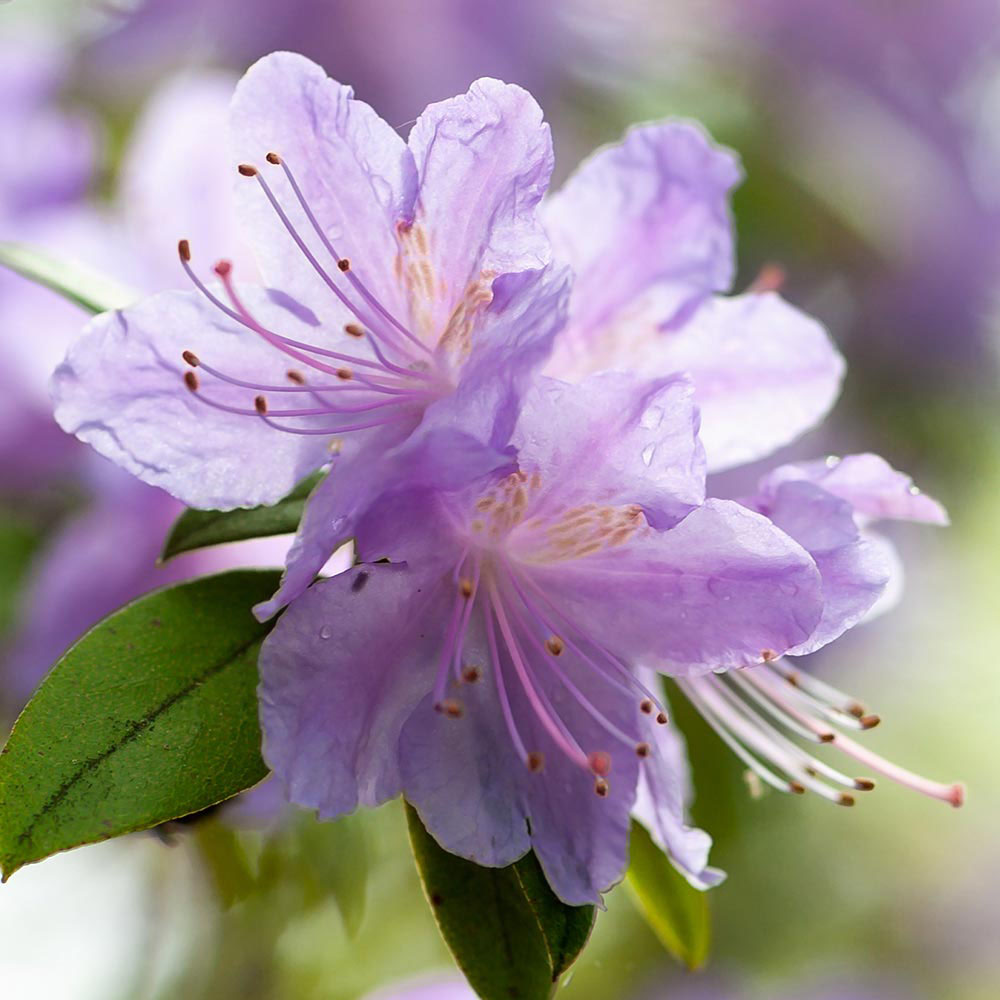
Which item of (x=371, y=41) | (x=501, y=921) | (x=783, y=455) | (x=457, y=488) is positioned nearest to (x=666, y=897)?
(x=501, y=921)

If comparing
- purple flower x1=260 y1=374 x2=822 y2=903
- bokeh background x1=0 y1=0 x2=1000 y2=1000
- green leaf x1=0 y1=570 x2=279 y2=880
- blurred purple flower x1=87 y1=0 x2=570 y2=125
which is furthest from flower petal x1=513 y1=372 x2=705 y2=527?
blurred purple flower x1=87 y1=0 x2=570 y2=125

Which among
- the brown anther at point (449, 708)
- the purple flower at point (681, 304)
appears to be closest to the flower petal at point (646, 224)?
the purple flower at point (681, 304)

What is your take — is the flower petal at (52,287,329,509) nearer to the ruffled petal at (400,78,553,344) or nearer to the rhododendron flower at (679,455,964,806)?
the ruffled petal at (400,78,553,344)

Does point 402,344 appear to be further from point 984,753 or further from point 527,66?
point 984,753

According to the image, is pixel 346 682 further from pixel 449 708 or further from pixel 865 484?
pixel 865 484

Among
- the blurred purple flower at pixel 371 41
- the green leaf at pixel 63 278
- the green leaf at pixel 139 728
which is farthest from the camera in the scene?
the blurred purple flower at pixel 371 41

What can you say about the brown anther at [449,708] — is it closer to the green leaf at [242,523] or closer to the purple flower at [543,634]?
the purple flower at [543,634]

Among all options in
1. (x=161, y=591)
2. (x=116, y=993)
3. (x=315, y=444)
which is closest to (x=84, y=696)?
(x=161, y=591)

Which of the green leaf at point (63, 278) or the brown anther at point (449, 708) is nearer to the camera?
the brown anther at point (449, 708)
